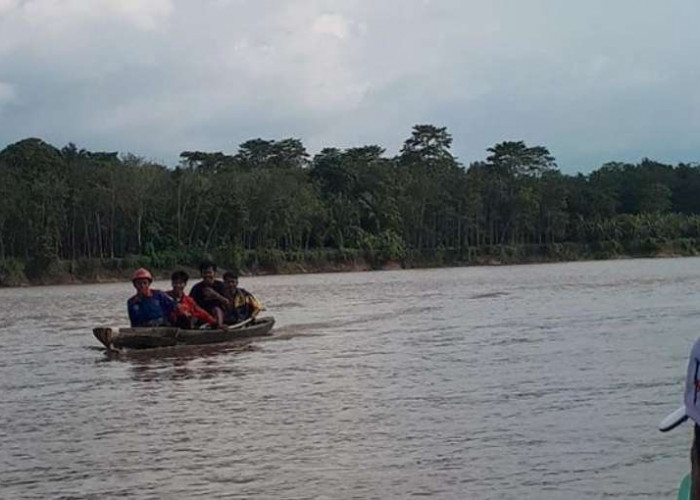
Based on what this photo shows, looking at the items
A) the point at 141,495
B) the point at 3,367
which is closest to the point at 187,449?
the point at 141,495

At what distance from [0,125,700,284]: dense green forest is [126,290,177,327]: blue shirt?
1871 inches

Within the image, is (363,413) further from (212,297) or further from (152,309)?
(212,297)

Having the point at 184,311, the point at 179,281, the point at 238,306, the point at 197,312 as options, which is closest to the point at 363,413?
the point at 179,281

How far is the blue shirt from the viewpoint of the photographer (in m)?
18.5

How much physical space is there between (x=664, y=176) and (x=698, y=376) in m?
98.6

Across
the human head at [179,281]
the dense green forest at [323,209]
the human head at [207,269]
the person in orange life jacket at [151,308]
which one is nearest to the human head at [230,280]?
the human head at [207,269]

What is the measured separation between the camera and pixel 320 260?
75.5m

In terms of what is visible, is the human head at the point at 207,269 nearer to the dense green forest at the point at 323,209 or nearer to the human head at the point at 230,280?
the human head at the point at 230,280

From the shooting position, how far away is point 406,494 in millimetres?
8359

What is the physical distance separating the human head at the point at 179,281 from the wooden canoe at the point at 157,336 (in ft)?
2.02

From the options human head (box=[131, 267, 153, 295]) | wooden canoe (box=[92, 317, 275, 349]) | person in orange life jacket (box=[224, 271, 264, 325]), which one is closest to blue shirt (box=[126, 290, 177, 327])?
wooden canoe (box=[92, 317, 275, 349])

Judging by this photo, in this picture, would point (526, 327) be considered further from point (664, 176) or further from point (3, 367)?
point (664, 176)

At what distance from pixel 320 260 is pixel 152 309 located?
186 ft

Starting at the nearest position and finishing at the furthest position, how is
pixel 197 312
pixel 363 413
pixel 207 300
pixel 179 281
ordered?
pixel 363 413 → pixel 179 281 → pixel 197 312 → pixel 207 300
